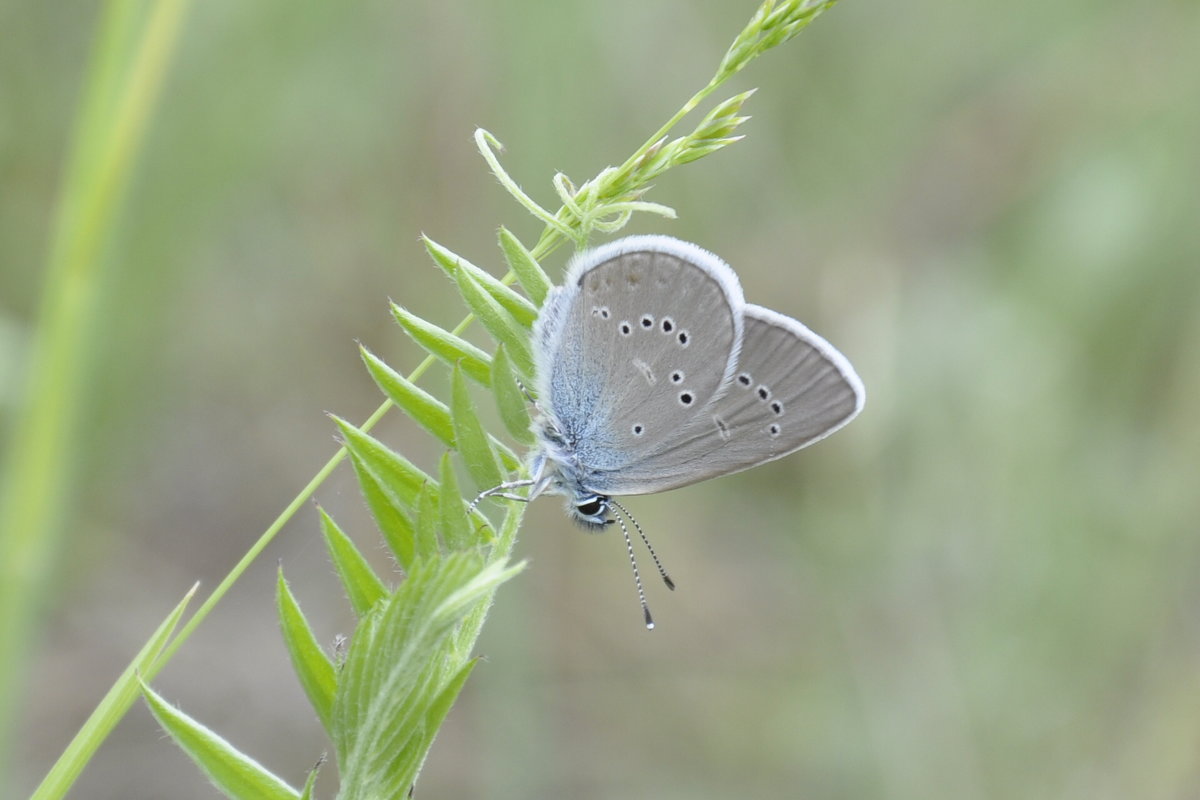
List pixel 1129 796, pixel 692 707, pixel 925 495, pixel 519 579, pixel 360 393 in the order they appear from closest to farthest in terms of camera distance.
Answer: pixel 519 579 < pixel 1129 796 < pixel 925 495 < pixel 692 707 < pixel 360 393

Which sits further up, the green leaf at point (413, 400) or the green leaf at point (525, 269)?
the green leaf at point (525, 269)

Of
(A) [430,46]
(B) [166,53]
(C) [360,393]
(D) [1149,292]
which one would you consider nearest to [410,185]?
(A) [430,46]

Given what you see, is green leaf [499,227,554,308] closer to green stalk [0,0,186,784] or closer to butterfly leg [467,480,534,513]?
butterfly leg [467,480,534,513]

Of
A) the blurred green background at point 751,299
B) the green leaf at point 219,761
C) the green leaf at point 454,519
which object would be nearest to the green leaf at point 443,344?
the green leaf at point 454,519

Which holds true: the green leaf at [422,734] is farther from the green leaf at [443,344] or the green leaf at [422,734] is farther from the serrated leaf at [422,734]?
the green leaf at [443,344]

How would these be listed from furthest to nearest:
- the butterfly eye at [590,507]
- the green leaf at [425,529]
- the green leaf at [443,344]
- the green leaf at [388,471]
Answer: the butterfly eye at [590,507], the green leaf at [443,344], the green leaf at [388,471], the green leaf at [425,529]

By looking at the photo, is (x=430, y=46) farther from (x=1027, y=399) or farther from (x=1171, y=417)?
(x=1171, y=417)

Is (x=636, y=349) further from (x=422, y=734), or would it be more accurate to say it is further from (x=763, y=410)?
(x=422, y=734)
